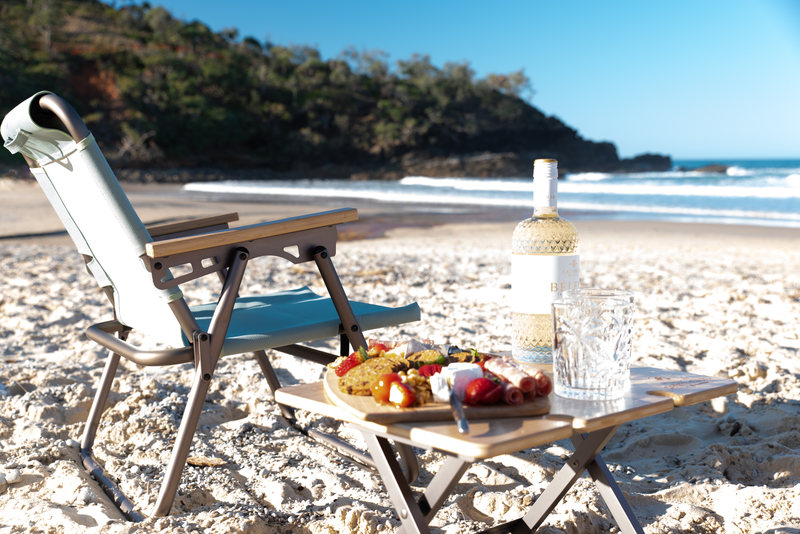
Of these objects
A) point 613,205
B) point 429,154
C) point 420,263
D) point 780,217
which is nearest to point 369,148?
point 429,154

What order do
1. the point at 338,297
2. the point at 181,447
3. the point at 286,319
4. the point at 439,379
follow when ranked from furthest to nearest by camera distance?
the point at 286,319 < the point at 338,297 < the point at 181,447 < the point at 439,379

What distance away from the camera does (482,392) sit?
972 millimetres

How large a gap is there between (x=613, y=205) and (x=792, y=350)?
1241 centimetres

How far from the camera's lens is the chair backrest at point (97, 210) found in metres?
1.43

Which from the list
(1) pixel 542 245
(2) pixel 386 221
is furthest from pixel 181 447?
(2) pixel 386 221

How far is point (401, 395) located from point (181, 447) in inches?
27.4

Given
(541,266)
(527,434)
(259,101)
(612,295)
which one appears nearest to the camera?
(527,434)

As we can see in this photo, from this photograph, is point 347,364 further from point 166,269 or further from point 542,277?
point 166,269

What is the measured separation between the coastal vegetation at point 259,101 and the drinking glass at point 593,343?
119 ft

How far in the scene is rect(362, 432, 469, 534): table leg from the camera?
1076 millimetres

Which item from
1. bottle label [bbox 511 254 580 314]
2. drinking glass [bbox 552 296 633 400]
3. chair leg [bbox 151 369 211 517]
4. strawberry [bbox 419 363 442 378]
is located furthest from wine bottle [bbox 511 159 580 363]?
chair leg [bbox 151 369 211 517]

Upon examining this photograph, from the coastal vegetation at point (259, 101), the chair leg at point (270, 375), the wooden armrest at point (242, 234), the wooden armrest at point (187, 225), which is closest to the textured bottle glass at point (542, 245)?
the wooden armrest at point (242, 234)

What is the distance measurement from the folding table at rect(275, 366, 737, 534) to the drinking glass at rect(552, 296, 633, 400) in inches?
1.1

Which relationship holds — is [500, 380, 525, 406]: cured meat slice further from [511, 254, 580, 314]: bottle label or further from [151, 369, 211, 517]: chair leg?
[151, 369, 211, 517]: chair leg
